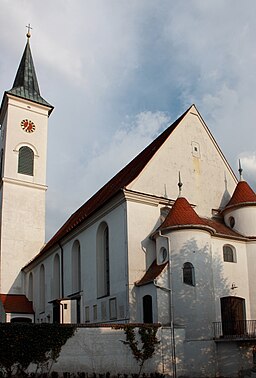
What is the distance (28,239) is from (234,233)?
70.7ft

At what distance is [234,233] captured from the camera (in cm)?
2420

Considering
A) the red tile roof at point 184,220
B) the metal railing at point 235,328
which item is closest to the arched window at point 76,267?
the red tile roof at point 184,220

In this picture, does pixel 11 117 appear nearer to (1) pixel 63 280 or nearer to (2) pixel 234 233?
(1) pixel 63 280

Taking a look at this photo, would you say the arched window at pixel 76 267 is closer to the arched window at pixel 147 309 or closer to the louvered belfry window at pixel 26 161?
the arched window at pixel 147 309

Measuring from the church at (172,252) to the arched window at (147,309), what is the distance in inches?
1.8

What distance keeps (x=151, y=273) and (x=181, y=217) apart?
3142mm

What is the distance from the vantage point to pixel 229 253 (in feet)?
76.3

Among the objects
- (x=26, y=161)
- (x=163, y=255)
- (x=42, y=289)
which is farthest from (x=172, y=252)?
(x=26, y=161)

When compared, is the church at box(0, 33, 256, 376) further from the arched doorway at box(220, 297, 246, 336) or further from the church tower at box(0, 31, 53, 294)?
the church tower at box(0, 31, 53, 294)

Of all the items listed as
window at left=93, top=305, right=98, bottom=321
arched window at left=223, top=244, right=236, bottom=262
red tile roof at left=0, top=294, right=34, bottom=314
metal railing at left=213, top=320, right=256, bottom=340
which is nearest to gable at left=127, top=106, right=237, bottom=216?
arched window at left=223, top=244, right=236, bottom=262

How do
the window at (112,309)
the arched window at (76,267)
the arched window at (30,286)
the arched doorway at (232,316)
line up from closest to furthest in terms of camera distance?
1. the arched doorway at (232,316)
2. the window at (112,309)
3. the arched window at (76,267)
4. the arched window at (30,286)

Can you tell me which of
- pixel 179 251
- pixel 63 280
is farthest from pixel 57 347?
pixel 63 280

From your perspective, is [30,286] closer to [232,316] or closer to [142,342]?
[232,316]

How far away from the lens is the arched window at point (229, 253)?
75.6ft
